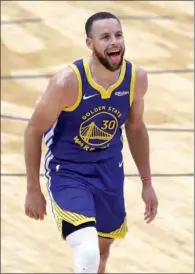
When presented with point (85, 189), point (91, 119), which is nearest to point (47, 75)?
point (85, 189)

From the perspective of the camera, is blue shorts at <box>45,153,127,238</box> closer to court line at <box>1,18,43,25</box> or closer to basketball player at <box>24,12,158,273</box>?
basketball player at <box>24,12,158,273</box>

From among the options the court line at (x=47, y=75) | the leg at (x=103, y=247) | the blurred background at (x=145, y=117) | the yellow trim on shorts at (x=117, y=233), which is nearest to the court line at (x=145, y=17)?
the blurred background at (x=145, y=117)

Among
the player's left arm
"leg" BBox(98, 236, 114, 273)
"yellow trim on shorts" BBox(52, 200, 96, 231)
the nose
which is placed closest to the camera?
the nose

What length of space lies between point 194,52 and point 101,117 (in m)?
4.18

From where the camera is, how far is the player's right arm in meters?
2.81

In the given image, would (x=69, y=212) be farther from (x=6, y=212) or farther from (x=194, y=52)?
(x=194, y=52)

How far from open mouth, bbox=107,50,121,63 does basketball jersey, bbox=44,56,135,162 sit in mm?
159

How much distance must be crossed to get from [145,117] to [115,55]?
3.26 m

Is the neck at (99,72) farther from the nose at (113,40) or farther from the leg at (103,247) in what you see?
the leg at (103,247)

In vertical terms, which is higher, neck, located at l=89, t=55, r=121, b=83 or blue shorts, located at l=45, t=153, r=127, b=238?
neck, located at l=89, t=55, r=121, b=83

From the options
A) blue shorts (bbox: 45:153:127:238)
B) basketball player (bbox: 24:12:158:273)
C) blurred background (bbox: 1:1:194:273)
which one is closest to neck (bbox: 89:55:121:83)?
basketball player (bbox: 24:12:158:273)

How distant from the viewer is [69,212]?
2971 millimetres

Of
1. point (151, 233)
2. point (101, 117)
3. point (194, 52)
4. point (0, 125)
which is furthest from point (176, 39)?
point (101, 117)

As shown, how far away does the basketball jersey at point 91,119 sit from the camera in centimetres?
286
